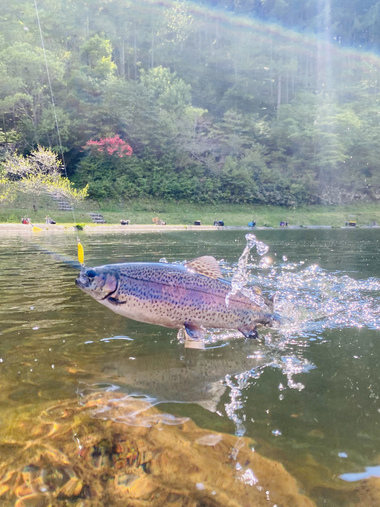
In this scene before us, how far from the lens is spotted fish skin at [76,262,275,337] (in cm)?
421

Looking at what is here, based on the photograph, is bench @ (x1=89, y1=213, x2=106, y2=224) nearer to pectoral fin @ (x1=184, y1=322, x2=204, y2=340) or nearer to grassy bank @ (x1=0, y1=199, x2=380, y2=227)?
grassy bank @ (x1=0, y1=199, x2=380, y2=227)

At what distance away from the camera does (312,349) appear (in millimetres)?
4812

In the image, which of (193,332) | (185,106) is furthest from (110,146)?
(193,332)

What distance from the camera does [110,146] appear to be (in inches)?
1740

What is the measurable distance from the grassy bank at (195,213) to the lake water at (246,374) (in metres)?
29.1

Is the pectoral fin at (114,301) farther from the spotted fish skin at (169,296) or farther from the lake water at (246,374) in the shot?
the lake water at (246,374)

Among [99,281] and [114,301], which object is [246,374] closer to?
[114,301]

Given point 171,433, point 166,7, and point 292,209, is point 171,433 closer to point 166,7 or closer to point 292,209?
point 292,209

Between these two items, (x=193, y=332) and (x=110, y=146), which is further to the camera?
(x=110, y=146)

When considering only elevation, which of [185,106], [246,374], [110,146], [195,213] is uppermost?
[185,106]

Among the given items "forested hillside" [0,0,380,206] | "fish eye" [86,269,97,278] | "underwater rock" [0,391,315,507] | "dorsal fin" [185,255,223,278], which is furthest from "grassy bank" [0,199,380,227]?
"underwater rock" [0,391,315,507]

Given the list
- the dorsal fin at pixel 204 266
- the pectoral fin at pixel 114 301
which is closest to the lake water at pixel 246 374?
the pectoral fin at pixel 114 301

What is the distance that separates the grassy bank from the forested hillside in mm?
1675

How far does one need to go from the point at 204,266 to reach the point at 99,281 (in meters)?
1.18
